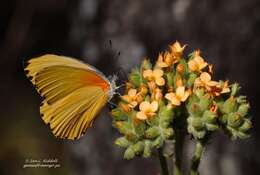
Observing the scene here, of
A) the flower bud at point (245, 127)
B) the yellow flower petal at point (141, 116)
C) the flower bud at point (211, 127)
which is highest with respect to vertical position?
the yellow flower petal at point (141, 116)

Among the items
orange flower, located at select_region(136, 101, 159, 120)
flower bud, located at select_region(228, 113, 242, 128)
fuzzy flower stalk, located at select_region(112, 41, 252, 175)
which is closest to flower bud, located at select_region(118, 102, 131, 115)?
fuzzy flower stalk, located at select_region(112, 41, 252, 175)

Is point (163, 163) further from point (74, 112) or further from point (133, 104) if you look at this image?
point (74, 112)

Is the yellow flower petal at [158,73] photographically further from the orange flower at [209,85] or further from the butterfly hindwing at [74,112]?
the butterfly hindwing at [74,112]

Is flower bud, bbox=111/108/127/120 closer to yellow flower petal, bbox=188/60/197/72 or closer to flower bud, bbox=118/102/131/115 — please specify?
flower bud, bbox=118/102/131/115

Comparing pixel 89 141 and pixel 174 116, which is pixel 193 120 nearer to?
pixel 174 116

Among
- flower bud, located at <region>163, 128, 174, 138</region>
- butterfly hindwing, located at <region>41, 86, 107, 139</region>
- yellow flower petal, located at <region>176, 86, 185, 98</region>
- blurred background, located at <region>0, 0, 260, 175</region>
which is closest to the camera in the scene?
flower bud, located at <region>163, 128, 174, 138</region>

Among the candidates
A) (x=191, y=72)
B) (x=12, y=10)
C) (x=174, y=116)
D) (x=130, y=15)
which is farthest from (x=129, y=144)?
A: (x=12, y=10)

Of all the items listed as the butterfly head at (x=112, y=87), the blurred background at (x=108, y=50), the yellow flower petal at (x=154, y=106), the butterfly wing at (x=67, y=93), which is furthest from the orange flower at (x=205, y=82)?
the blurred background at (x=108, y=50)

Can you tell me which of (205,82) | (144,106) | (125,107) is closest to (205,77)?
(205,82)
